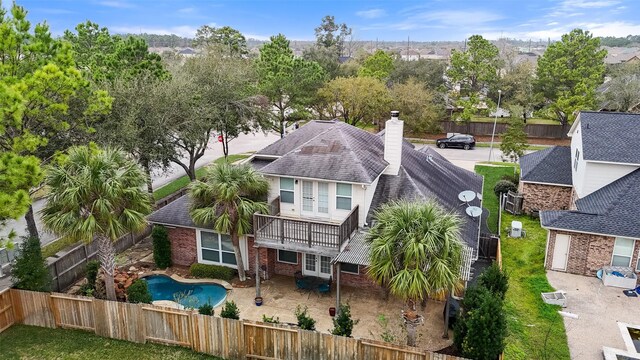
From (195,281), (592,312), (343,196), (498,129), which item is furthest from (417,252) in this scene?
(498,129)

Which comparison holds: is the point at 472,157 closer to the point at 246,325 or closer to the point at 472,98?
the point at 472,98

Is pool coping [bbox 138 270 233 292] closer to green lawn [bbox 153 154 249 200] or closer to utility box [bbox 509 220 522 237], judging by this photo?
green lawn [bbox 153 154 249 200]

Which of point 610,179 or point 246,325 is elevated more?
point 610,179

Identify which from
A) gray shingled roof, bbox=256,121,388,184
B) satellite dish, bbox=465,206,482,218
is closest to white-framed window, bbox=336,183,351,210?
gray shingled roof, bbox=256,121,388,184

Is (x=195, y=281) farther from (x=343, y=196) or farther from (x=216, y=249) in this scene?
(x=343, y=196)

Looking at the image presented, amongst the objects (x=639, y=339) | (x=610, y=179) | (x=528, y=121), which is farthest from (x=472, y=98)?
(x=639, y=339)

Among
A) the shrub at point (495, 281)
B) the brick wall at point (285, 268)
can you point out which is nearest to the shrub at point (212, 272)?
the brick wall at point (285, 268)
